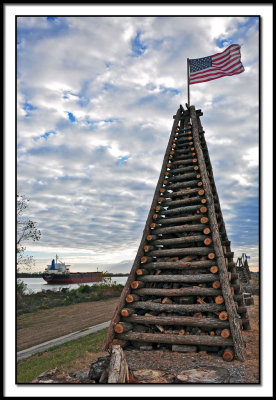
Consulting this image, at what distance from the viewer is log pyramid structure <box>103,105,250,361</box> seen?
26.3ft

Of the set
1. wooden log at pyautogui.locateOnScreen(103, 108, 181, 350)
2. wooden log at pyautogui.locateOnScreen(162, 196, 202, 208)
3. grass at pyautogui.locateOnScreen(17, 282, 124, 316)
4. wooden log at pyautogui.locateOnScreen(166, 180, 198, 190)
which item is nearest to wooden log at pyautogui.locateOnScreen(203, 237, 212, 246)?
wooden log at pyautogui.locateOnScreen(162, 196, 202, 208)


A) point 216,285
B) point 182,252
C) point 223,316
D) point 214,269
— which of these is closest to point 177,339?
point 223,316

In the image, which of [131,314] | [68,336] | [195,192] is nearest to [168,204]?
[195,192]

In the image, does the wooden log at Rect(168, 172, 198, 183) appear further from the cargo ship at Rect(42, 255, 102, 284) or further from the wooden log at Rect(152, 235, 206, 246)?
the cargo ship at Rect(42, 255, 102, 284)

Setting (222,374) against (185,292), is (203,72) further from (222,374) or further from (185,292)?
(222,374)

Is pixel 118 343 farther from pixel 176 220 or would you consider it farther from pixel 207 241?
pixel 176 220

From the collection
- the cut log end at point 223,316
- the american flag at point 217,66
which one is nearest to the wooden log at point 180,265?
the cut log end at point 223,316

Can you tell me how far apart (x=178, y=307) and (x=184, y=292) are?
47 centimetres

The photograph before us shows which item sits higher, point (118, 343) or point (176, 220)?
point (176, 220)

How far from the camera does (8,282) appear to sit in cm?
517

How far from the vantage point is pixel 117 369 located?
557 cm

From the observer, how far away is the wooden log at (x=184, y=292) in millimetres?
8343

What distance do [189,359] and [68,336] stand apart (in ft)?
26.7

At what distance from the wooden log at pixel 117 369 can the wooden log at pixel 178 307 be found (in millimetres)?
2777
